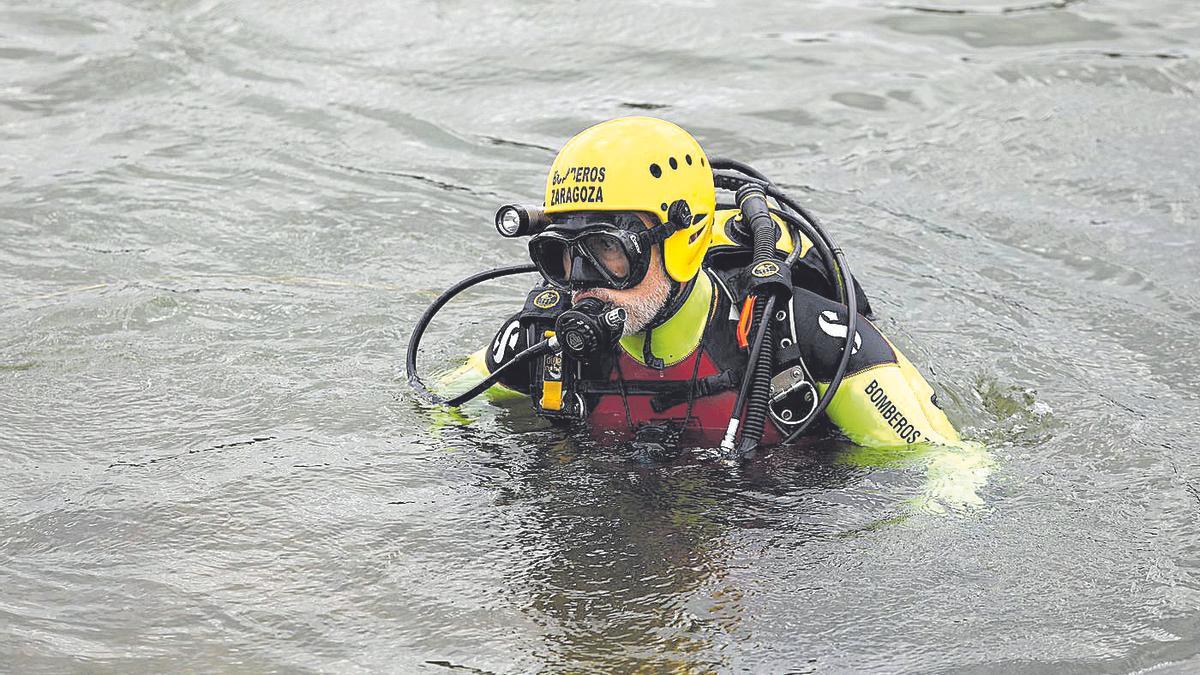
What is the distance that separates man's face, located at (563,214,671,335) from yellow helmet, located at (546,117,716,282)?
4 centimetres

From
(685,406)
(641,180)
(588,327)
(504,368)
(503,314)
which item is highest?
(641,180)

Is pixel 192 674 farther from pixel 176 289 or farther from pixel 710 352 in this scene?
pixel 176 289

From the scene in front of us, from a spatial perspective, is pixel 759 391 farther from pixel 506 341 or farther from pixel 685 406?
pixel 506 341

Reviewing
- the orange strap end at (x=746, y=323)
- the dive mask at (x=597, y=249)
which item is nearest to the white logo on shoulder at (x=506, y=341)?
the dive mask at (x=597, y=249)

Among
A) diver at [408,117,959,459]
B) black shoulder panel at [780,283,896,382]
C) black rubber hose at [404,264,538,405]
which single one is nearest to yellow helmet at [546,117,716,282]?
diver at [408,117,959,459]

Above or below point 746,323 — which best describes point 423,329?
below

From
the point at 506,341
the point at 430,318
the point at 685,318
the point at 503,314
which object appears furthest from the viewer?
the point at 503,314

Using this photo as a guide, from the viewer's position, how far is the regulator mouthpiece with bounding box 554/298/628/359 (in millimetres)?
3816

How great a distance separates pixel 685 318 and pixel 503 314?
77.3 inches

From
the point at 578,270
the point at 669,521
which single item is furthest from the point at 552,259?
the point at 669,521

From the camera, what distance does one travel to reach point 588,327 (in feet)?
12.5

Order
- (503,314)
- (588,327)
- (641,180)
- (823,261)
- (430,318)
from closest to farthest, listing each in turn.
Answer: (588,327)
(641,180)
(823,261)
(430,318)
(503,314)

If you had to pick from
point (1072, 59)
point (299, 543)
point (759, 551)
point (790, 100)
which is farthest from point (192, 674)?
point (1072, 59)

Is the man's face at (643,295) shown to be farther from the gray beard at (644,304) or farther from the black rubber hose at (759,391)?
the black rubber hose at (759,391)
